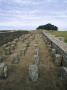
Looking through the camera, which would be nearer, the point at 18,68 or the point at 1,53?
the point at 18,68

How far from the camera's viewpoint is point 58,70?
6867mm

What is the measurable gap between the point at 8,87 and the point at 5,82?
0.23 m

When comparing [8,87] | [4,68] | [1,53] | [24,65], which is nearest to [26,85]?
[8,87]

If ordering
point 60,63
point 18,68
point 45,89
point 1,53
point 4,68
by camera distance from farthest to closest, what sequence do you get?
point 1,53
point 60,63
point 18,68
point 4,68
point 45,89

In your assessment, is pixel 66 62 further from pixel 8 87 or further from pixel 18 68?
pixel 8 87

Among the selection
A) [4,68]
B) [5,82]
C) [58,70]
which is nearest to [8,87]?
[5,82]

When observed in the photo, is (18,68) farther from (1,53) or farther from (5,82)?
(1,53)

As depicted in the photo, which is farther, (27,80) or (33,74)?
(33,74)

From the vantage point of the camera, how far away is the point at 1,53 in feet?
31.1

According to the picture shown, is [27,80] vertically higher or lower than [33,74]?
lower

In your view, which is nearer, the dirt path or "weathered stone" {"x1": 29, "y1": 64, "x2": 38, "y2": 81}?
the dirt path

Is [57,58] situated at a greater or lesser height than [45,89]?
greater

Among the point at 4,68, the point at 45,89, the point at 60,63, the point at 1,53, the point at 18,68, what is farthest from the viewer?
the point at 1,53

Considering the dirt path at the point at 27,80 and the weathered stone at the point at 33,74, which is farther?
the weathered stone at the point at 33,74
